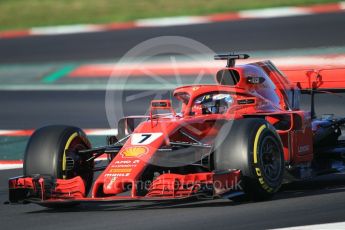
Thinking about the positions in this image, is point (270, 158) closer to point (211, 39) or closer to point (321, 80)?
point (321, 80)

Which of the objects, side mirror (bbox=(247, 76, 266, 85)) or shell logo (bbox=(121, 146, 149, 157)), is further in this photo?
side mirror (bbox=(247, 76, 266, 85))

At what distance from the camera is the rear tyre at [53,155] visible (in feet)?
30.9

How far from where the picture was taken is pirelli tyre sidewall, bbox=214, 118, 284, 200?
8.77 m

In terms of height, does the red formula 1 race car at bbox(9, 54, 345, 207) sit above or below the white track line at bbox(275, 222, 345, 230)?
above

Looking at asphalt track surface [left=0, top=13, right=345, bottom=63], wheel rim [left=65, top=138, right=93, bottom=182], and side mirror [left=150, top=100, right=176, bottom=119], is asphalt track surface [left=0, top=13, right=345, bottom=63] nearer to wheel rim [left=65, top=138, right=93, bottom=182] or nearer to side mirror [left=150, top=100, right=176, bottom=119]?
side mirror [left=150, top=100, right=176, bottom=119]

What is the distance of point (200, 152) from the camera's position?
9336 millimetres

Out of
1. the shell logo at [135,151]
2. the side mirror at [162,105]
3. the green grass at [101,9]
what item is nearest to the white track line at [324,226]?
the shell logo at [135,151]

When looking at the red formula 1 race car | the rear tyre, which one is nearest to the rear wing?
the red formula 1 race car

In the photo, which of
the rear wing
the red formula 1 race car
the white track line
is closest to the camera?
the white track line

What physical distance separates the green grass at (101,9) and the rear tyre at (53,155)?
15001 millimetres

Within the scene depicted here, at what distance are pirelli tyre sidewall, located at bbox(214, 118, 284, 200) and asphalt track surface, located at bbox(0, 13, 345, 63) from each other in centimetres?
1042

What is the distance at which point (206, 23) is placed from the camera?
23.2 meters

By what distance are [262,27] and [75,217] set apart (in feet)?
45.3

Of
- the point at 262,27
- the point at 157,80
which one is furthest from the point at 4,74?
the point at 262,27
